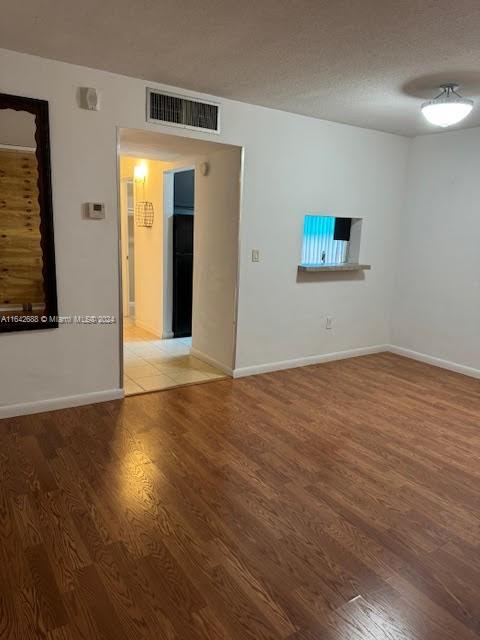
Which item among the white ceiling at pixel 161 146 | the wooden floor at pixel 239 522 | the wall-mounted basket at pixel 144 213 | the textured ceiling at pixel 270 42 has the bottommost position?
the wooden floor at pixel 239 522

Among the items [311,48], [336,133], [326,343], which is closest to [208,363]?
[326,343]

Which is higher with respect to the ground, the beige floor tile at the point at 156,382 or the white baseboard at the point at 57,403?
the white baseboard at the point at 57,403

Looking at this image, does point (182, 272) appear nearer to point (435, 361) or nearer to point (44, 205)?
point (44, 205)

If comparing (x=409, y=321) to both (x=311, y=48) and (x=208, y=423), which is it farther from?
(x=311, y=48)

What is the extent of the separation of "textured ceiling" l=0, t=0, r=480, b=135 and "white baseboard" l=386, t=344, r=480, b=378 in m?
2.66

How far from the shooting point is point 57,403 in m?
3.27

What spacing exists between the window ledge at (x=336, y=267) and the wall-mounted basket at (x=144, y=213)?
7.41ft

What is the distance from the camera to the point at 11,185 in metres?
2.87

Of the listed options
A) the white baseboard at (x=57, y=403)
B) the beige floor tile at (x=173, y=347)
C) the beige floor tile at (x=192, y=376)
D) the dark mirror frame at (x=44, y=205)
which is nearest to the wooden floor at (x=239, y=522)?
the white baseboard at (x=57, y=403)

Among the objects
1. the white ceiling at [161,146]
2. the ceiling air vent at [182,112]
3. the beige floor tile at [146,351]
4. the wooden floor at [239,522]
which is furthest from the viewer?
the beige floor tile at [146,351]

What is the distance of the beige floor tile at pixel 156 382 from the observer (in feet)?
12.5

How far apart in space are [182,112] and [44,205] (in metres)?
1.30

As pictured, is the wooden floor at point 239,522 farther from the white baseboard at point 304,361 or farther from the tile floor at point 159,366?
the white baseboard at point 304,361

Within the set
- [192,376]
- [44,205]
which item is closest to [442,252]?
[192,376]
